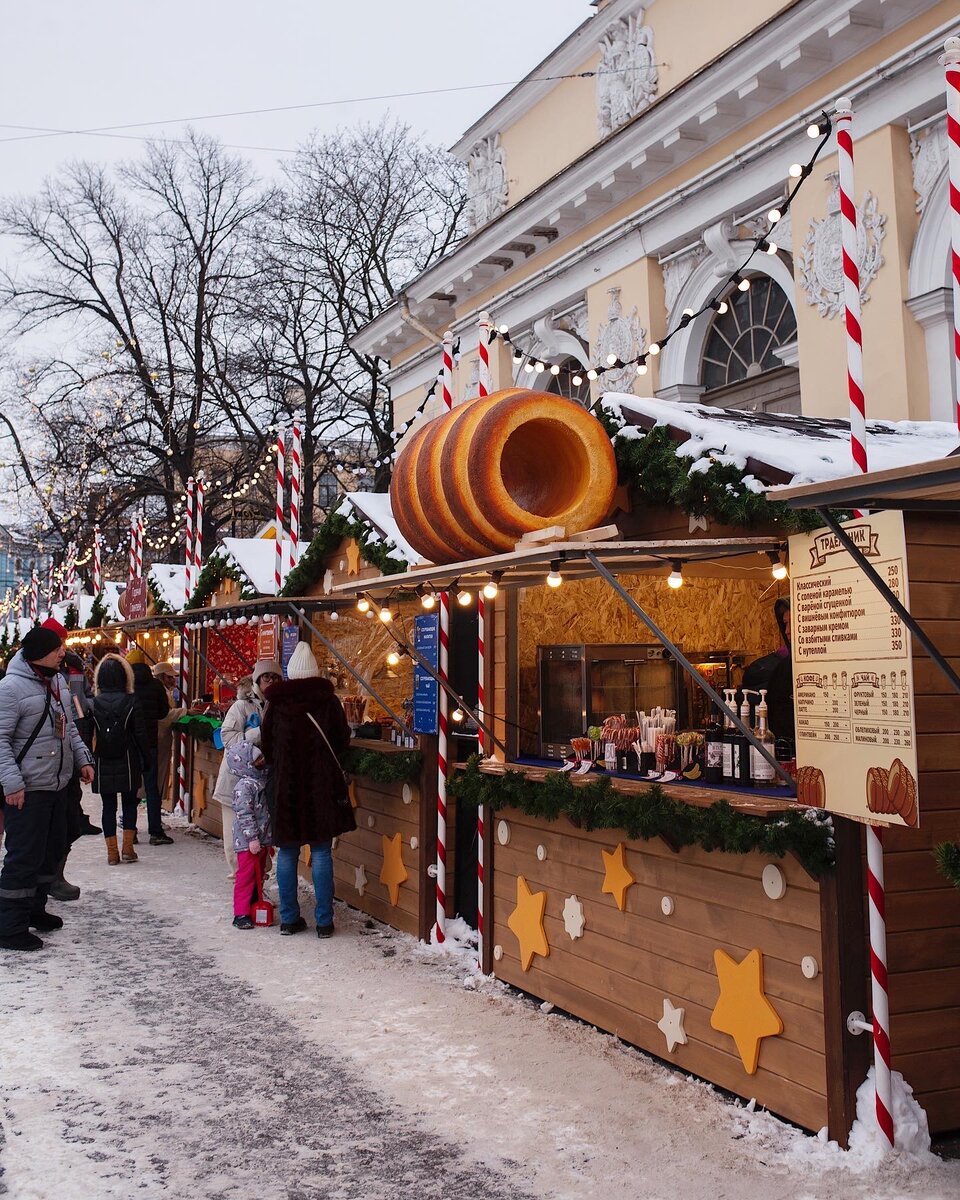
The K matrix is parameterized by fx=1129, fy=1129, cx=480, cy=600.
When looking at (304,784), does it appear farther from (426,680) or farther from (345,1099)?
(345,1099)

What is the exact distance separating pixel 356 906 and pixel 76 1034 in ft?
11.4

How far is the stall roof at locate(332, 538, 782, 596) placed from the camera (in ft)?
15.9

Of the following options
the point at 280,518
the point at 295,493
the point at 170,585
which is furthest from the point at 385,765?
the point at 170,585

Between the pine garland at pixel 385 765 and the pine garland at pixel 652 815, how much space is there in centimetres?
86

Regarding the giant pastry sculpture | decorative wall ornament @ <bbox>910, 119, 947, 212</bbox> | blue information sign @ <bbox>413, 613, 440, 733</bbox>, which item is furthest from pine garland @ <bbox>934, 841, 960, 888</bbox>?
decorative wall ornament @ <bbox>910, 119, 947, 212</bbox>

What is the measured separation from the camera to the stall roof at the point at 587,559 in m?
4.84

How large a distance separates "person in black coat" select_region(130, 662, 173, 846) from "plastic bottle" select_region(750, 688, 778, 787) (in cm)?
729

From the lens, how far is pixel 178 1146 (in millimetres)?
4250

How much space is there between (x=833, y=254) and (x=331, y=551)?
5.28m

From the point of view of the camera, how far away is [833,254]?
1023 cm

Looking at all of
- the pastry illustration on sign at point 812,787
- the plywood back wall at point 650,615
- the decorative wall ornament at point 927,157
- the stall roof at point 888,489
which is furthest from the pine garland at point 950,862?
the decorative wall ornament at point 927,157

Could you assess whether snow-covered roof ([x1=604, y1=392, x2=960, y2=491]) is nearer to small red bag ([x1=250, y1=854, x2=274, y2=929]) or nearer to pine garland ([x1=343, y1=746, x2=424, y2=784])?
pine garland ([x1=343, y1=746, x2=424, y2=784])

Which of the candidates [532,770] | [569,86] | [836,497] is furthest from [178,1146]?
[569,86]

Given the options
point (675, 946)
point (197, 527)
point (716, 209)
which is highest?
point (716, 209)
